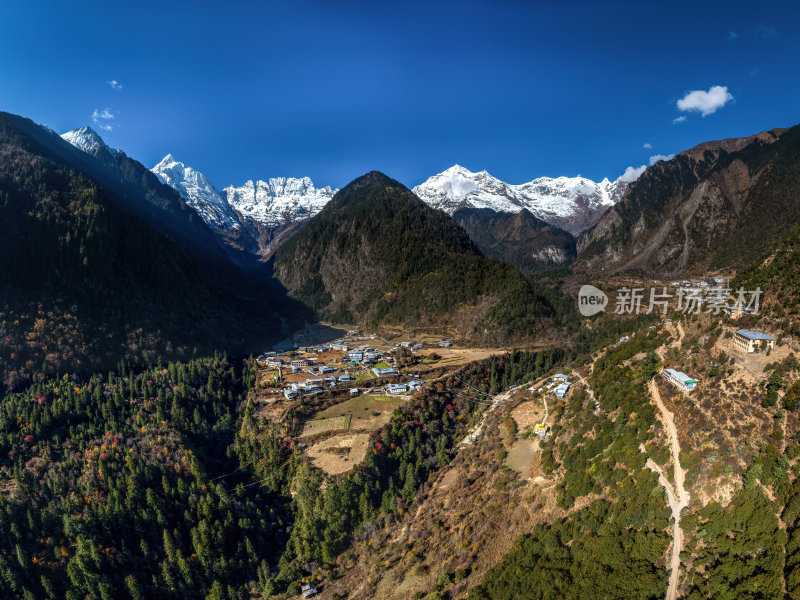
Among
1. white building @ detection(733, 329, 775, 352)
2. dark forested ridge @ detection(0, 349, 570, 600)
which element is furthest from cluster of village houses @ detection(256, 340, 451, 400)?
white building @ detection(733, 329, 775, 352)

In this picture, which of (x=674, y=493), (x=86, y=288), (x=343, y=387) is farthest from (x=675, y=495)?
(x=86, y=288)

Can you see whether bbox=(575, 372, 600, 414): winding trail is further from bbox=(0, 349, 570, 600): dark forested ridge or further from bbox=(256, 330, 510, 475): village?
bbox=(256, 330, 510, 475): village

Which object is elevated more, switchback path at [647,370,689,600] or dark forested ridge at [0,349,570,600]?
switchback path at [647,370,689,600]

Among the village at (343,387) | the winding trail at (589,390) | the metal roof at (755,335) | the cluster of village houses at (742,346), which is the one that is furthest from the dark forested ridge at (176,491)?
the metal roof at (755,335)

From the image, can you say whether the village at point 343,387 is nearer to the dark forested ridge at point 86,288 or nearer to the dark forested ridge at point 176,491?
the dark forested ridge at point 176,491

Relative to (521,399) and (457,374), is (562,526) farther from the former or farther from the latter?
(457,374)

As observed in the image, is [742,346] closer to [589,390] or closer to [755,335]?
[755,335]

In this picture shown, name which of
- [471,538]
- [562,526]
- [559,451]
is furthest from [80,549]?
[559,451]
